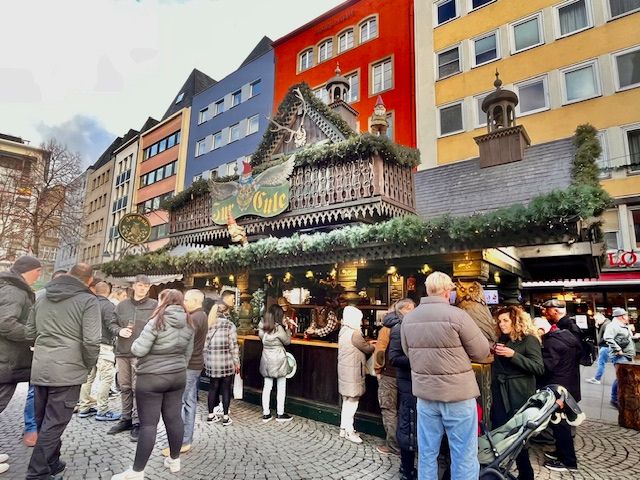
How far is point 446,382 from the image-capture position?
3383mm

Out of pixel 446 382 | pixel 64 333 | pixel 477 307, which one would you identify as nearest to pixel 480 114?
pixel 477 307

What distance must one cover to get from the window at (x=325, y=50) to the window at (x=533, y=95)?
39.1ft

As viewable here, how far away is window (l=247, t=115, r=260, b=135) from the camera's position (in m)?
26.5

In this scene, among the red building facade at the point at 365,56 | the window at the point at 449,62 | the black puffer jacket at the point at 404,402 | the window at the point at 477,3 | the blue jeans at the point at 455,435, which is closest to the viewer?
the blue jeans at the point at 455,435

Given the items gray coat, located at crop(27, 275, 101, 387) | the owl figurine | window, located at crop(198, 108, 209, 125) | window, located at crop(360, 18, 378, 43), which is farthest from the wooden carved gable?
window, located at crop(198, 108, 209, 125)

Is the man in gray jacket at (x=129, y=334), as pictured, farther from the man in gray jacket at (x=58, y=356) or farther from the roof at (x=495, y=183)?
the roof at (x=495, y=183)

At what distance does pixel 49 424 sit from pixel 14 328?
113 centimetres

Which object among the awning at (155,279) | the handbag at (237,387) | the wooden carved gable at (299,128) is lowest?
the handbag at (237,387)

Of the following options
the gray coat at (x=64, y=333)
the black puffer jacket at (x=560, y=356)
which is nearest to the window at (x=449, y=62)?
the black puffer jacket at (x=560, y=356)

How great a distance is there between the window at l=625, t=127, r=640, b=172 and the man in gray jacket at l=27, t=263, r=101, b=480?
62.9 feet

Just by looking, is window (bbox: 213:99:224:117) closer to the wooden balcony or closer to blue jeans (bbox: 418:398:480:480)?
the wooden balcony

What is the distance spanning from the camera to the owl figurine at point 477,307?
15.7 ft

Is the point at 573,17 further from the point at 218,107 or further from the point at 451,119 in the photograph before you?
the point at 218,107

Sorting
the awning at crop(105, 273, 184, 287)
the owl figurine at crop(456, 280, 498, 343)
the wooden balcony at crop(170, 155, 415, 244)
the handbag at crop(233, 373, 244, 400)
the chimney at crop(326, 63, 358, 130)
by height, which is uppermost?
the chimney at crop(326, 63, 358, 130)
